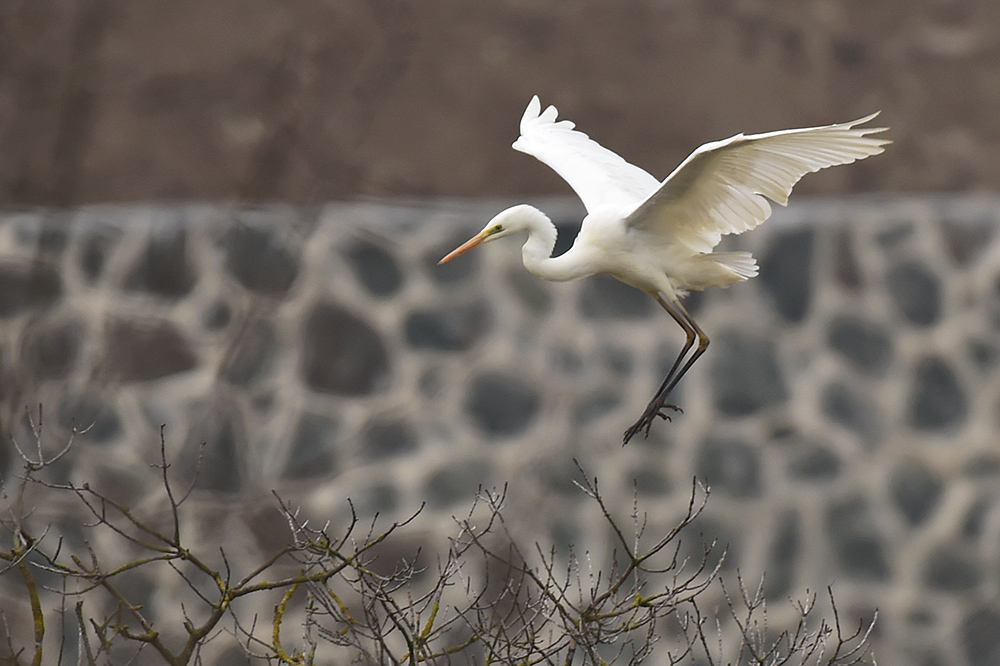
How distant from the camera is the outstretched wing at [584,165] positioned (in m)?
2.50

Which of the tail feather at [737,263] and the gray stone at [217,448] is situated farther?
the gray stone at [217,448]

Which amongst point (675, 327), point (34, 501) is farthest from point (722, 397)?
point (34, 501)

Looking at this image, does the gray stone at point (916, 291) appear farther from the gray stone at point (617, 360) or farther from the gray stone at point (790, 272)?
the gray stone at point (617, 360)

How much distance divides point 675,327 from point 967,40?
1.10 meters

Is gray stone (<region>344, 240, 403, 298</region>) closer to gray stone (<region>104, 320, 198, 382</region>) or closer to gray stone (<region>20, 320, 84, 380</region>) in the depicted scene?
gray stone (<region>104, 320, 198, 382</region>)

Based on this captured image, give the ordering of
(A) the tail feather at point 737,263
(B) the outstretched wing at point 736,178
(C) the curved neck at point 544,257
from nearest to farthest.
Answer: (B) the outstretched wing at point 736,178
(C) the curved neck at point 544,257
(A) the tail feather at point 737,263

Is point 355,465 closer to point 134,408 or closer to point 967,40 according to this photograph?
point 134,408

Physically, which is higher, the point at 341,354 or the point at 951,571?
the point at 341,354

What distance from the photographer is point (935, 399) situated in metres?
4.12

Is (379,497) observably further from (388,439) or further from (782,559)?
(782,559)

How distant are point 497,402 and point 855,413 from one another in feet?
3.35

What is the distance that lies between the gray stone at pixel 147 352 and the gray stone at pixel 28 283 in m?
0.22

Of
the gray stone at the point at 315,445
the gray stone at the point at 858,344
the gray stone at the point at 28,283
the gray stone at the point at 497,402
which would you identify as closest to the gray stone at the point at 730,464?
the gray stone at the point at 858,344

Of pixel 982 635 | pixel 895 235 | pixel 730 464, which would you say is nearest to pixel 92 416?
pixel 730 464
